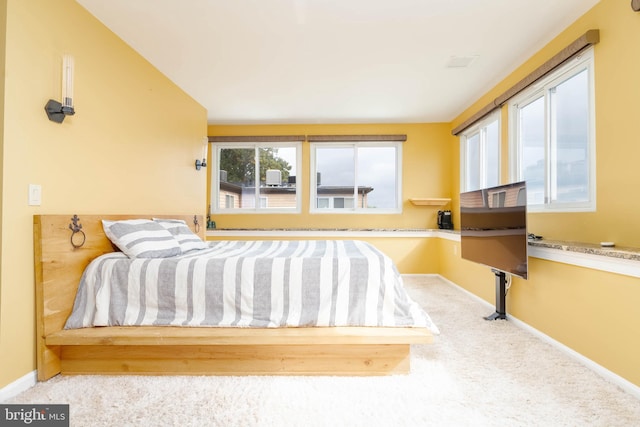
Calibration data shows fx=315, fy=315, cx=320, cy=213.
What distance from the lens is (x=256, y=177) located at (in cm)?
541

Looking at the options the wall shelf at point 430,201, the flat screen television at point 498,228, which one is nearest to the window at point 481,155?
the wall shelf at point 430,201

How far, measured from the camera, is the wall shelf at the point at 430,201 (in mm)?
4969

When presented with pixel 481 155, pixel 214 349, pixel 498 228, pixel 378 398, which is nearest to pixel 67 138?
pixel 214 349

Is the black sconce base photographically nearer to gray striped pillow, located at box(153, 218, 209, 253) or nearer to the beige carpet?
gray striped pillow, located at box(153, 218, 209, 253)

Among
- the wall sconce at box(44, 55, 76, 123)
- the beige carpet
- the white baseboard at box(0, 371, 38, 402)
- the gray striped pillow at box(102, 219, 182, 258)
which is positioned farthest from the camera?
the gray striped pillow at box(102, 219, 182, 258)

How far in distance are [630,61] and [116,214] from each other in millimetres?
3766

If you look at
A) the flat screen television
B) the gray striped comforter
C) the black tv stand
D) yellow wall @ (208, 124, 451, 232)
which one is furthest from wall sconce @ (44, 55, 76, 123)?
the black tv stand

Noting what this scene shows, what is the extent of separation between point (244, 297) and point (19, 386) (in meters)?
1.30

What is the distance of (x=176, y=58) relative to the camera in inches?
119

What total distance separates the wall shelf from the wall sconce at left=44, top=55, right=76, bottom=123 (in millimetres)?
4362

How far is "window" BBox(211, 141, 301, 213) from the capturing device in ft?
17.6

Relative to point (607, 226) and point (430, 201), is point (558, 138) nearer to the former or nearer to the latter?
point (607, 226)

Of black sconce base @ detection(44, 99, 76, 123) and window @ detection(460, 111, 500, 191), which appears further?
window @ detection(460, 111, 500, 191)

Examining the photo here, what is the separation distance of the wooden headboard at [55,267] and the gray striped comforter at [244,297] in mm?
98
